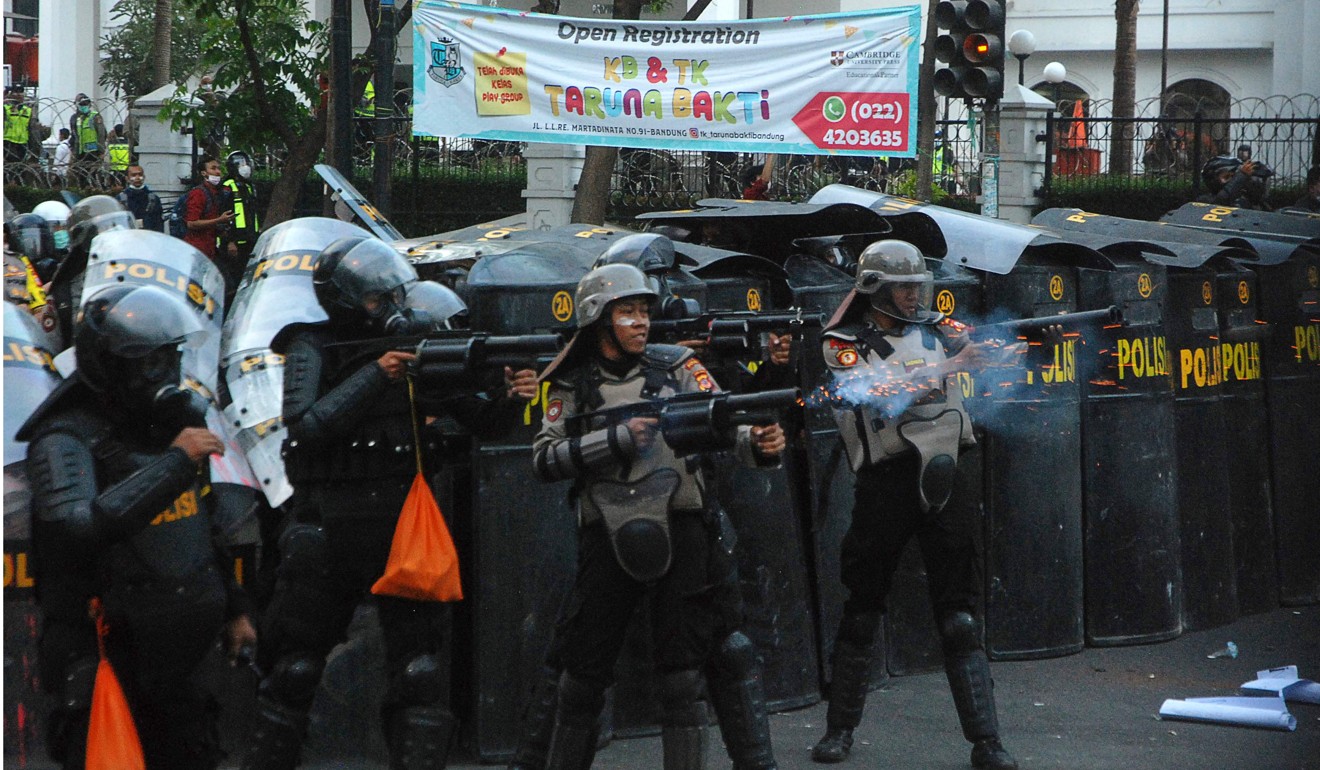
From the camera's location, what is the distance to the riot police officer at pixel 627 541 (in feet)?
15.6

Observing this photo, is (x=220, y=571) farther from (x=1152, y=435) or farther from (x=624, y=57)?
(x=624, y=57)

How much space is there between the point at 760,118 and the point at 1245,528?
4397 millimetres

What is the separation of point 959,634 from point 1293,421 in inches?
140

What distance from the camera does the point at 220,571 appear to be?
4.40 metres

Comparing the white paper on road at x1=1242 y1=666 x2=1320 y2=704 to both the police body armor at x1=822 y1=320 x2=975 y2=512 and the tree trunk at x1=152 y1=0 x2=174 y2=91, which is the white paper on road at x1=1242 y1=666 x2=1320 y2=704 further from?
the tree trunk at x1=152 y1=0 x2=174 y2=91

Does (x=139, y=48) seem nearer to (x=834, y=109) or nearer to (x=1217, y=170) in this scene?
(x=834, y=109)

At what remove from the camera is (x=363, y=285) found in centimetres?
493

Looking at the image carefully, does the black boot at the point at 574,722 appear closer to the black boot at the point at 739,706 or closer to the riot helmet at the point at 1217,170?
the black boot at the point at 739,706

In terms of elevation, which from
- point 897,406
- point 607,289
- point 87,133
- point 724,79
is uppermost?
point 87,133

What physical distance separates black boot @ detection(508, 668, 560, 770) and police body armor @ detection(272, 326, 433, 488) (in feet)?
2.72

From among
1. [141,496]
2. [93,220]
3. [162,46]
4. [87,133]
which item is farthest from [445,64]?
[162,46]

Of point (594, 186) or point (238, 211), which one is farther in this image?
point (594, 186)

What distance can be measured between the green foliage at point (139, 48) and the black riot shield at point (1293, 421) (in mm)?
25069

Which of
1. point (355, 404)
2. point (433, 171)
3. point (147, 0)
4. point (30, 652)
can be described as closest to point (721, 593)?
point (355, 404)
